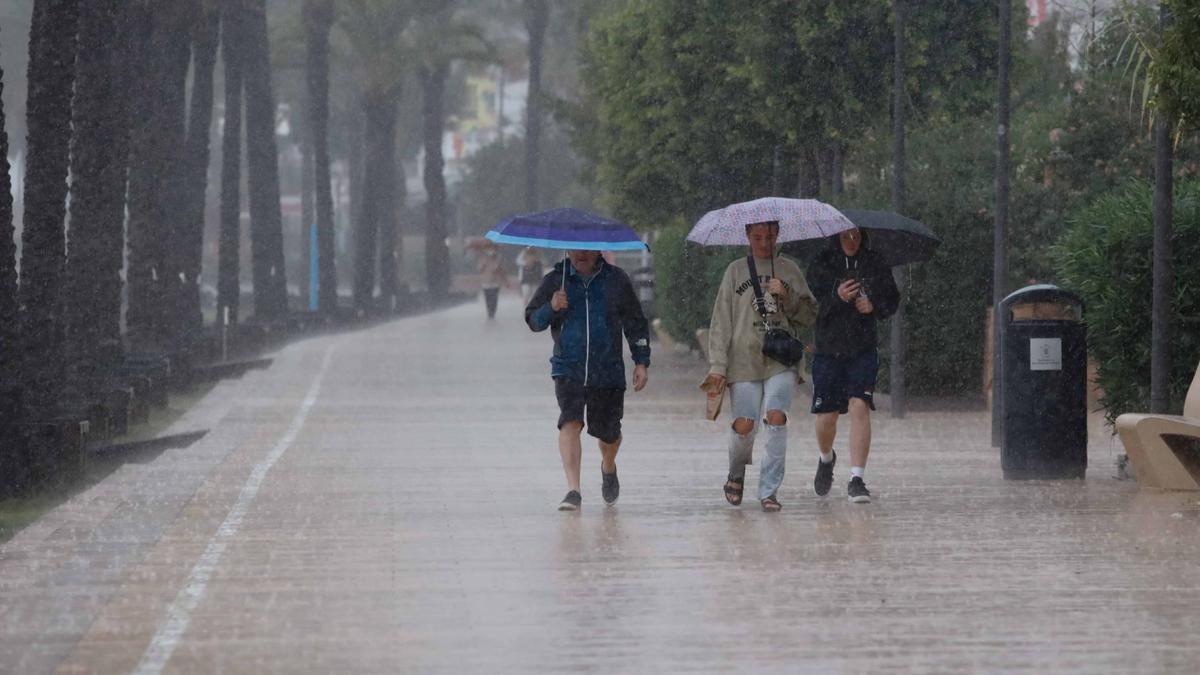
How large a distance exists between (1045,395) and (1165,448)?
106 centimetres

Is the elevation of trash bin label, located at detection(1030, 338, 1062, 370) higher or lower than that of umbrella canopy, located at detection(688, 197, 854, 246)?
lower

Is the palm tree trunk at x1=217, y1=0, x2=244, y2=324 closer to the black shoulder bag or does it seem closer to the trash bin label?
the trash bin label

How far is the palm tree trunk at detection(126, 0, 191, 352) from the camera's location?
33.6 metres

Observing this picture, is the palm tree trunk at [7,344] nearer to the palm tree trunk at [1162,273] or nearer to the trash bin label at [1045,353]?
the trash bin label at [1045,353]

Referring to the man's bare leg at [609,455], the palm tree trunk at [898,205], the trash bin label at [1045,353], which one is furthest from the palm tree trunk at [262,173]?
the man's bare leg at [609,455]

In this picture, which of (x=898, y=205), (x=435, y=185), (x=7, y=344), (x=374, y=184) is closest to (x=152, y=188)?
(x=898, y=205)

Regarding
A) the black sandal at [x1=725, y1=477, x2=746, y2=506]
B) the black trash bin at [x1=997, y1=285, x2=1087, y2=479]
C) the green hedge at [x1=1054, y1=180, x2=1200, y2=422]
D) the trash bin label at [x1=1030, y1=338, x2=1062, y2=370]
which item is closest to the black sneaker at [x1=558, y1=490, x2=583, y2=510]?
the black sandal at [x1=725, y1=477, x2=746, y2=506]

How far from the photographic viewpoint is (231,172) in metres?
50.8

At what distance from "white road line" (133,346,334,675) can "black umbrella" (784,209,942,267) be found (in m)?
3.93

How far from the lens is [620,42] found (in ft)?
129

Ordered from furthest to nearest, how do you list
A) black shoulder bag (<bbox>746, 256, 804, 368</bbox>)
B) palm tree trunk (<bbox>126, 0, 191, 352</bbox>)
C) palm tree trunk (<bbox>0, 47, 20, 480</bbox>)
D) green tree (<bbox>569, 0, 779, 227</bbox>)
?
palm tree trunk (<bbox>126, 0, 191, 352</bbox>), green tree (<bbox>569, 0, 779, 227</bbox>), palm tree trunk (<bbox>0, 47, 20, 480</bbox>), black shoulder bag (<bbox>746, 256, 804, 368</bbox>)

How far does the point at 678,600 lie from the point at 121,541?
3.82 m

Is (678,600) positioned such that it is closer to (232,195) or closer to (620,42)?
(620,42)

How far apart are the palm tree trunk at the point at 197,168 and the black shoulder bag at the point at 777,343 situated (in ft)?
91.6
